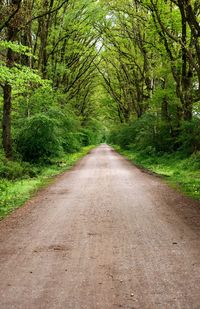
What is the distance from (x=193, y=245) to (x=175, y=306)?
245 cm

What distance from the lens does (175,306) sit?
410 cm

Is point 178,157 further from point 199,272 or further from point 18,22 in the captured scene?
point 199,272

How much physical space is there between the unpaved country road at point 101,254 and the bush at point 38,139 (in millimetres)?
9722

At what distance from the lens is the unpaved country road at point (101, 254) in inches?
172

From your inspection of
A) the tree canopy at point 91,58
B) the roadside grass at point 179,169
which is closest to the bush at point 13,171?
the tree canopy at point 91,58

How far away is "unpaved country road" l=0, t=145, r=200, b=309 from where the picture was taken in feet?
14.4

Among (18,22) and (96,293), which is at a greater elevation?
(18,22)

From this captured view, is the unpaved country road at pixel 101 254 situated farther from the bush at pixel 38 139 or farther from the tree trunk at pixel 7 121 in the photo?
the bush at pixel 38 139

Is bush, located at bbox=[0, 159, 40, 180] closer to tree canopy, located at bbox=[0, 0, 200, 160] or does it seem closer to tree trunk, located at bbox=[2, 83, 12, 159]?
tree trunk, located at bbox=[2, 83, 12, 159]

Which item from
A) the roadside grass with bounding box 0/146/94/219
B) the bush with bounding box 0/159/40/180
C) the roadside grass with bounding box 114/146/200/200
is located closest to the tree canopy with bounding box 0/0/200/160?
the roadside grass with bounding box 114/146/200/200

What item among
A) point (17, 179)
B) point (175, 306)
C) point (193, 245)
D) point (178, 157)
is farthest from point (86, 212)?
point (178, 157)

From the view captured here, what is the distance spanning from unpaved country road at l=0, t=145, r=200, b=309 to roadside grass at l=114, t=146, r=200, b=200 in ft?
8.70

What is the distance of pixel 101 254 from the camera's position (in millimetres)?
5980

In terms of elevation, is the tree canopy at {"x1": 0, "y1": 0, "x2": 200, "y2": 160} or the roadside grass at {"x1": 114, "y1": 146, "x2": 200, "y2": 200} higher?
the tree canopy at {"x1": 0, "y1": 0, "x2": 200, "y2": 160}
